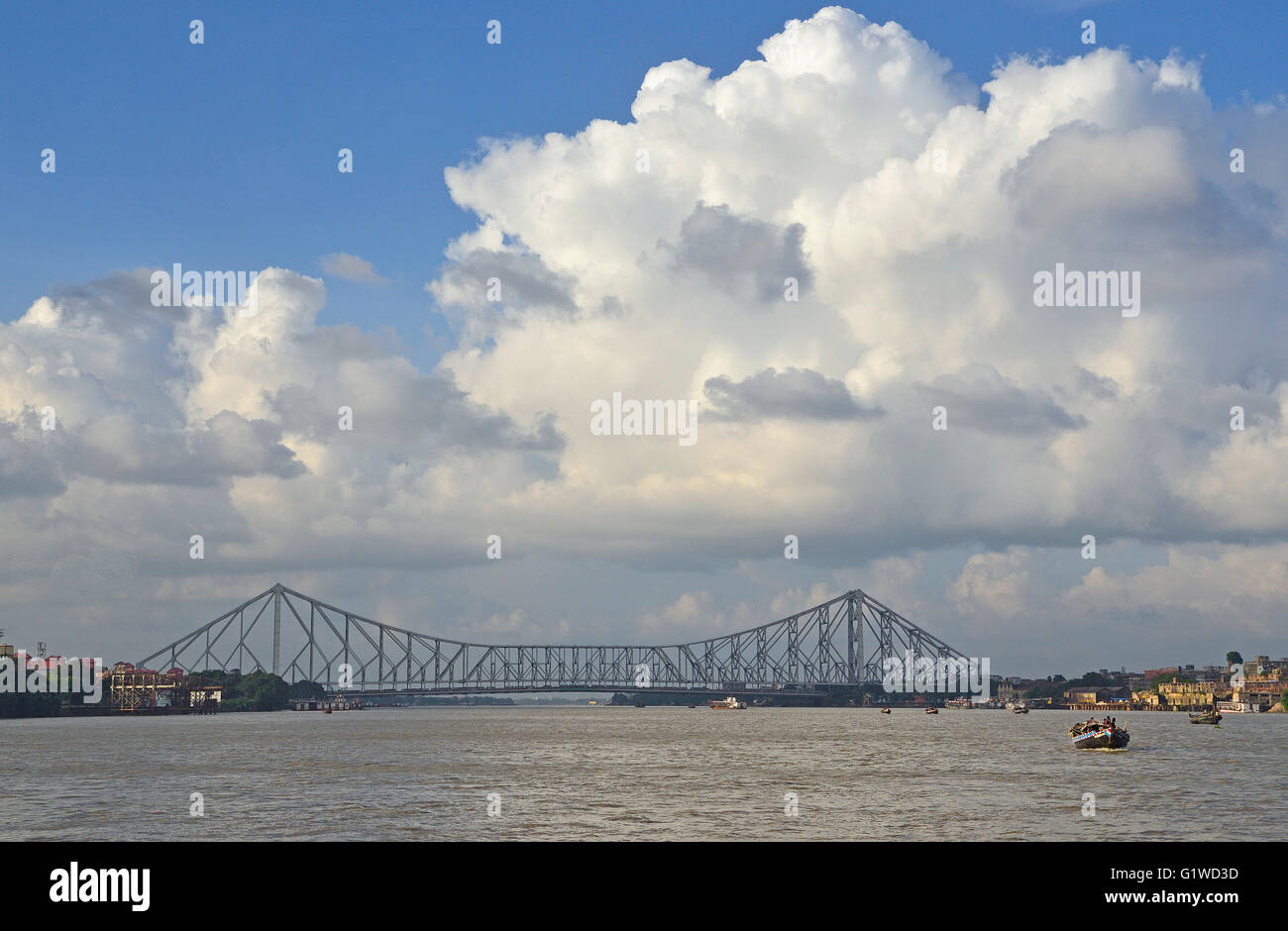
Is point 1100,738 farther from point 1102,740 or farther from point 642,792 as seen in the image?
point 642,792

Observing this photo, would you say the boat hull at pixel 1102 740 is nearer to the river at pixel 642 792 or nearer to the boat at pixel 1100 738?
the boat at pixel 1100 738

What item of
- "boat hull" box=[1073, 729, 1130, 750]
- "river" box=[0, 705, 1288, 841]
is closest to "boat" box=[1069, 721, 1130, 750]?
"boat hull" box=[1073, 729, 1130, 750]

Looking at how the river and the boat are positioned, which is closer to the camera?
the river

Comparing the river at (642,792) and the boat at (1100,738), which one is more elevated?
the river at (642,792)

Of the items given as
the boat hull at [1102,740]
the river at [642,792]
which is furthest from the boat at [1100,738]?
the river at [642,792]

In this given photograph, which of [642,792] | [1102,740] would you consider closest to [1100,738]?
[1102,740]

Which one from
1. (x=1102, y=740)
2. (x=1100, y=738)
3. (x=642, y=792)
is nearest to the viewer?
(x=642, y=792)

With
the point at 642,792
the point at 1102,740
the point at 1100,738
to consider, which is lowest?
the point at 1102,740

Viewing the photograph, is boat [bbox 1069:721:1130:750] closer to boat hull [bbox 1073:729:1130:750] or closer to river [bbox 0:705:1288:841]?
boat hull [bbox 1073:729:1130:750]
